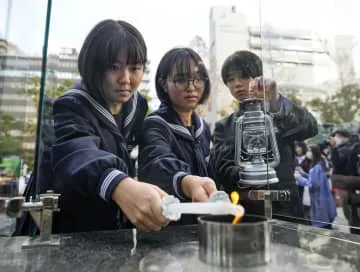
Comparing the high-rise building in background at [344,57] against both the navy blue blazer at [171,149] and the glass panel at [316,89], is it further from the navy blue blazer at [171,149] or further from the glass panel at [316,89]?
the navy blue blazer at [171,149]

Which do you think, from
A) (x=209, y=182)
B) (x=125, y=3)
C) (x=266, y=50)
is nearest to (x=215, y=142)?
(x=209, y=182)

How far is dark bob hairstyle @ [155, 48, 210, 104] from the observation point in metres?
1.13

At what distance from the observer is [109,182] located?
0.88 meters

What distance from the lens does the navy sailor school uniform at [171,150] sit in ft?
3.44

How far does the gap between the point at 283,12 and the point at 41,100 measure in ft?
3.45

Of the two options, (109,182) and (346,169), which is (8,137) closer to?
(109,182)

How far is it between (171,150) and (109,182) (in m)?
0.30

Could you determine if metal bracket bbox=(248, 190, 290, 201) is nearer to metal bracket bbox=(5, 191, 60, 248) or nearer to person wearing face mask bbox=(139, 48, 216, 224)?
person wearing face mask bbox=(139, 48, 216, 224)

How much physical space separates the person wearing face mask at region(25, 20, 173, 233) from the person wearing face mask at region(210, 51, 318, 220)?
35cm

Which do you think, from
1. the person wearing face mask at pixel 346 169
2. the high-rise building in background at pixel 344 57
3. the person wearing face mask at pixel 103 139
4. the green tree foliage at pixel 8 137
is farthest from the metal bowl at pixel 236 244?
the high-rise building in background at pixel 344 57

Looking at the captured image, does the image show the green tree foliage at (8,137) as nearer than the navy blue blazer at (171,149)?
Yes

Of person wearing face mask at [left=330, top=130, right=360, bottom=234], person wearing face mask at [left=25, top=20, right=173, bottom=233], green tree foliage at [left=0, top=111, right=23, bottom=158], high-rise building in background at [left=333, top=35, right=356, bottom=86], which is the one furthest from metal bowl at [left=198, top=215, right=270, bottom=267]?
high-rise building in background at [left=333, top=35, right=356, bottom=86]

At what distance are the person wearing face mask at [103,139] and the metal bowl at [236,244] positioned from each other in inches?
11.3

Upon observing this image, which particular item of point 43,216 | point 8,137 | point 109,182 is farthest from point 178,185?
point 8,137
